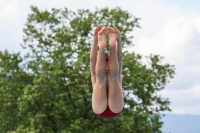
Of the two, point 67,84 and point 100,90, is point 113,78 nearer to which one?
point 100,90

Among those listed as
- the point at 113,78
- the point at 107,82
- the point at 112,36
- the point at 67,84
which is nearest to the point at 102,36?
the point at 112,36

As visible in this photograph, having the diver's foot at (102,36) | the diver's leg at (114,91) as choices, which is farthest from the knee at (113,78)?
the diver's foot at (102,36)

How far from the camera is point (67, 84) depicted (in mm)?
19438

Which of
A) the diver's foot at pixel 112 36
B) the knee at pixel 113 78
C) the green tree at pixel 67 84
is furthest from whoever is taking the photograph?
the green tree at pixel 67 84

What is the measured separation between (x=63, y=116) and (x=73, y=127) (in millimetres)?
1434

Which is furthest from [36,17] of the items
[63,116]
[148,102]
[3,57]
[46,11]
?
[148,102]

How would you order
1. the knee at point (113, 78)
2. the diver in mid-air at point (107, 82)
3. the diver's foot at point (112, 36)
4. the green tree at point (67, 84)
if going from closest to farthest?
the diver's foot at point (112, 36) < the diver in mid-air at point (107, 82) < the knee at point (113, 78) < the green tree at point (67, 84)

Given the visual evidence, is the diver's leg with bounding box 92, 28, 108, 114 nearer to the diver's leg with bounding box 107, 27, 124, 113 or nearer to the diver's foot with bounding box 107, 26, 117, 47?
the diver's leg with bounding box 107, 27, 124, 113

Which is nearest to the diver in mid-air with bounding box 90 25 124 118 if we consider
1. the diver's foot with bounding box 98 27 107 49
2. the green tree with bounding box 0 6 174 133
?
the diver's foot with bounding box 98 27 107 49

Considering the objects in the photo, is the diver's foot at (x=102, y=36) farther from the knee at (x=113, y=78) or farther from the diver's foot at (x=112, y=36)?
the knee at (x=113, y=78)

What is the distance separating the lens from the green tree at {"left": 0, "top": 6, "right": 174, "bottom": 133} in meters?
19.0

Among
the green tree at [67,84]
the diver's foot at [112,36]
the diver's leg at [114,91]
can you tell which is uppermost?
the green tree at [67,84]

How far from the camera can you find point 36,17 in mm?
21969

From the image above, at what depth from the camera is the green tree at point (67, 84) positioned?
1905 centimetres
